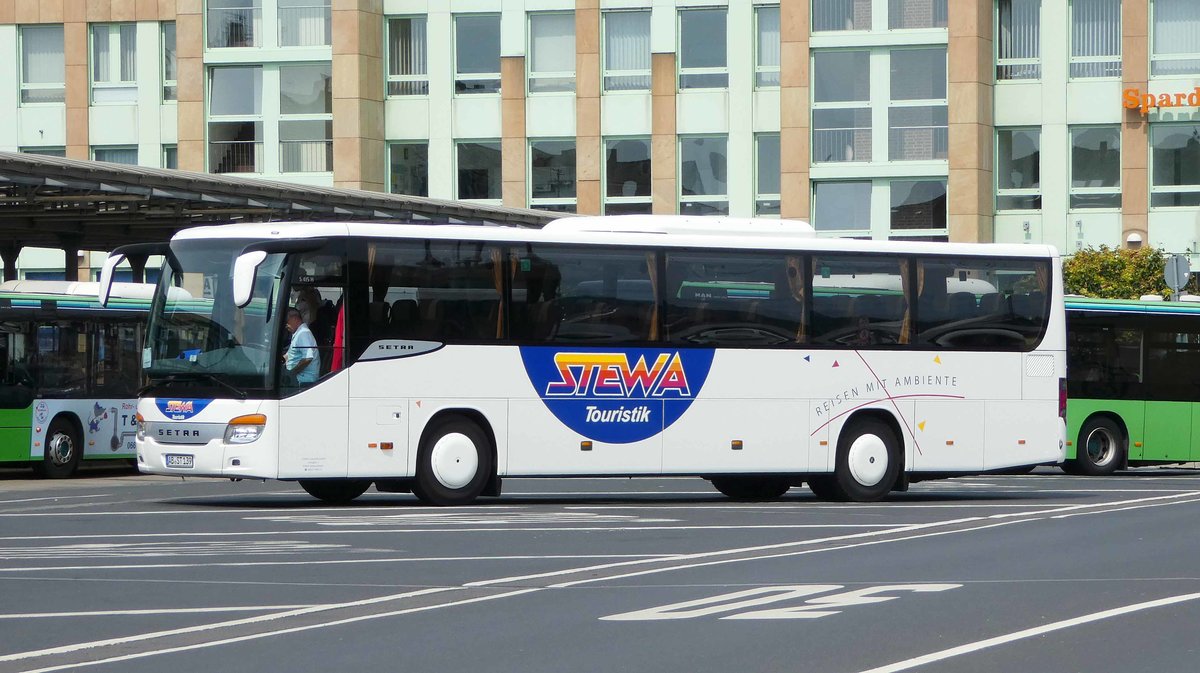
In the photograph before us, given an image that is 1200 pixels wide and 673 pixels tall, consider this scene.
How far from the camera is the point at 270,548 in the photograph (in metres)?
14.7

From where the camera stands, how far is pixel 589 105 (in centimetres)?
5116

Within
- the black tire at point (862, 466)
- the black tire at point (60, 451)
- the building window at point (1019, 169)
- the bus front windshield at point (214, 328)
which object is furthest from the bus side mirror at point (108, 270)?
the building window at point (1019, 169)

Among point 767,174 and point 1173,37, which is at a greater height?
point 1173,37

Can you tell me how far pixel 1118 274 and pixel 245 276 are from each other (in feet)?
97.8

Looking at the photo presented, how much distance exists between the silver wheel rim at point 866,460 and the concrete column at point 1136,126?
2867cm

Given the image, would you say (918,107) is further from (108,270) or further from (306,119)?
(108,270)

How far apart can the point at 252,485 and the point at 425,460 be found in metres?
7.35

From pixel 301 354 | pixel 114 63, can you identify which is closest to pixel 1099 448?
pixel 301 354

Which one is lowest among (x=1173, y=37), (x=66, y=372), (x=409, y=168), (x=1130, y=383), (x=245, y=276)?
(x=1130, y=383)

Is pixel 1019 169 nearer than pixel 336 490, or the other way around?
pixel 336 490

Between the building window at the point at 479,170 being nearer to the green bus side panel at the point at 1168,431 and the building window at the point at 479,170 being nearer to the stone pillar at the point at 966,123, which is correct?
the stone pillar at the point at 966,123

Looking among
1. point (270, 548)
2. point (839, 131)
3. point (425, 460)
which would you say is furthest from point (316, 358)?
point (839, 131)

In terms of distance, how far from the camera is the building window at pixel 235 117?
52.6 m

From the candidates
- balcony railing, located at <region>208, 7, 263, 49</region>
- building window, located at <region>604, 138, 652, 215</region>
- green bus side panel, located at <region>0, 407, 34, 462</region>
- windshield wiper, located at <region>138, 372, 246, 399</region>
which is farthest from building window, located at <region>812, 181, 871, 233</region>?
windshield wiper, located at <region>138, 372, 246, 399</region>
